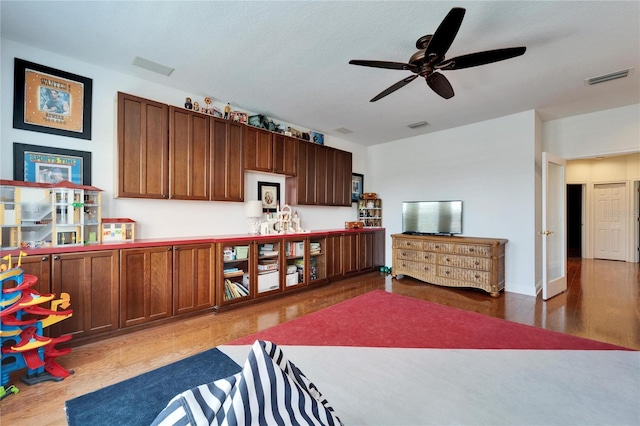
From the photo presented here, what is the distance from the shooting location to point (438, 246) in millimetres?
4734

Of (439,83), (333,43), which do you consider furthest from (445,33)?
(333,43)

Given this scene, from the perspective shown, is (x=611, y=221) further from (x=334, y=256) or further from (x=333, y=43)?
(x=333, y=43)

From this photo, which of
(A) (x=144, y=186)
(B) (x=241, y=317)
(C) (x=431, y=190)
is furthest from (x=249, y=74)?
(C) (x=431, y=190)

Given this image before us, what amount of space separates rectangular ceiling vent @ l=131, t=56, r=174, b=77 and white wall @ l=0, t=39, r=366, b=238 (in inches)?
13.7

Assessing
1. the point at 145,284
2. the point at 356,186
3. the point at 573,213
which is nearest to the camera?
the point at 145,284

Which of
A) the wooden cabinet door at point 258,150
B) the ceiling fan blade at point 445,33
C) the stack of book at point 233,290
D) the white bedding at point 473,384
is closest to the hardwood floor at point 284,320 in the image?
the stack of book at point 233,290

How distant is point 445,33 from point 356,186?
4.34 meters

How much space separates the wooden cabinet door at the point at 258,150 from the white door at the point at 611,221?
849 centimetres

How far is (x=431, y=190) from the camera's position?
5.46 m

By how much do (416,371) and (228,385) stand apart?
1803 mm

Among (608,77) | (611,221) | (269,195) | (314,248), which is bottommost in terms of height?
(314,248)

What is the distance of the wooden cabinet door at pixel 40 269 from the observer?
2.30 metres

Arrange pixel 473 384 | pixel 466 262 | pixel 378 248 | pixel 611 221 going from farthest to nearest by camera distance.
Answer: pixel 611 221
pixel 378 248
pixel 466 262
pixel 473 384

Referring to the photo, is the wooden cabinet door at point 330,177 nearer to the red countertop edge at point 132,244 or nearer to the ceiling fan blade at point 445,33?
the red countertop edge at point 132,244
